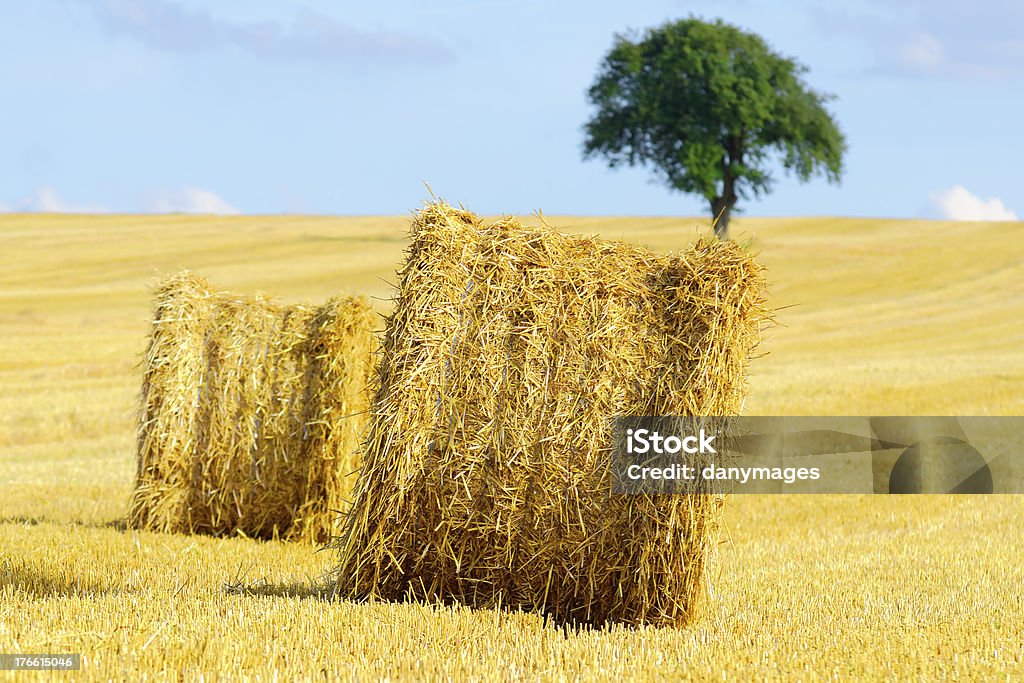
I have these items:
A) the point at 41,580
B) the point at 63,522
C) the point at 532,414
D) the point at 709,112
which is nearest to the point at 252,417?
the point at 63,522

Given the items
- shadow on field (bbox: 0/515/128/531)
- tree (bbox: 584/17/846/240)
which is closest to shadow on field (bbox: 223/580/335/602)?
shadow on field (bbox: 0/515/128/531)

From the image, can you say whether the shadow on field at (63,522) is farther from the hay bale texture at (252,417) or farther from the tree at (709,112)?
the tree at (709,112)

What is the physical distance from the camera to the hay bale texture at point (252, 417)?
8727 mm

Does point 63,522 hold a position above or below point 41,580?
below

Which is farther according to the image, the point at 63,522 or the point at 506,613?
the point at 63,522

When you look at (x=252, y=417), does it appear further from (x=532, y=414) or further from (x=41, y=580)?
(x=532, y=414)

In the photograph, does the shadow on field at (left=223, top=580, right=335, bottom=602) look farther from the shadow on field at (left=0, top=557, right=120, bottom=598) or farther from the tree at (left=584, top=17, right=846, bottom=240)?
the tree at (left=584, top=17, right=846, bottom=240)

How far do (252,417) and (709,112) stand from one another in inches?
1214

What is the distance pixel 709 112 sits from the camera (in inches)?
1457

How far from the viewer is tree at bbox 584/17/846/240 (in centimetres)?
3656

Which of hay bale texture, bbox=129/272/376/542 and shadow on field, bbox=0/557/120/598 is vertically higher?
hay bale texture, bbox=129/272/376/542

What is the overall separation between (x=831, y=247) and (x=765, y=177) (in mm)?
9760

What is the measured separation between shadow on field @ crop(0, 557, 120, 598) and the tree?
30774mm

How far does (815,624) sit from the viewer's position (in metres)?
5.86
